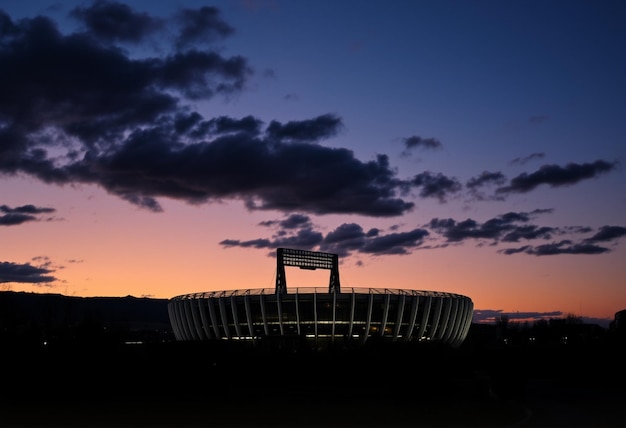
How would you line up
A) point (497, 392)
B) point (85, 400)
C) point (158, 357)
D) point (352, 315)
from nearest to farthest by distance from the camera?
point (85, 400) → point (497, 392) → point (158, 357) → point (352, 315)

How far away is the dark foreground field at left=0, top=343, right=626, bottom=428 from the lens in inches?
1074

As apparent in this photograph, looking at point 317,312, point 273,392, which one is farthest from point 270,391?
point 317,312

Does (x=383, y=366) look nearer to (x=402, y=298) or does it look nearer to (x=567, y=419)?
(x=567, y=419)

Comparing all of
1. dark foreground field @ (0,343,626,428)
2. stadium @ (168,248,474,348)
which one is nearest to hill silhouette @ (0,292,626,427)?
dark foreground field @ (0,343,626,428)

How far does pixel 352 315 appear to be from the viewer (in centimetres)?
10519

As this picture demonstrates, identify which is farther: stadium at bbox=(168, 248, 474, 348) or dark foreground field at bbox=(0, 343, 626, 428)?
stadium at bbox=(168, 248, 474, 348)

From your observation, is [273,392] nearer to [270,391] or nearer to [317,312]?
[270,391]

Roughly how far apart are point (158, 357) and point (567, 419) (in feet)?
87.2

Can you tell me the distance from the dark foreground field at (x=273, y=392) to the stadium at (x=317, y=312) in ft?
159

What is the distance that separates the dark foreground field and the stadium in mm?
48438

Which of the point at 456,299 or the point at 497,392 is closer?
the point at 497,392

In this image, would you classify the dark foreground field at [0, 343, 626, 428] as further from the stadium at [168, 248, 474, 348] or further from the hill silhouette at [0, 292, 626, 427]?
the stadium at [168, 248, 474, 348]

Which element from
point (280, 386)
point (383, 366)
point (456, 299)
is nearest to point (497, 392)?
point (383, 366)

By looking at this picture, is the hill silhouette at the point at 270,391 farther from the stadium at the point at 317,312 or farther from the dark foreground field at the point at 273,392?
the stadium at the point at 317,312
